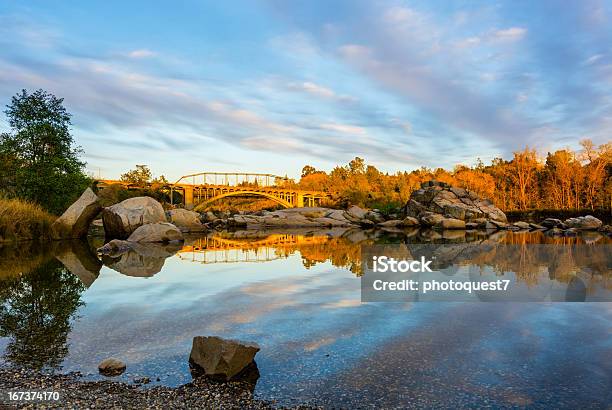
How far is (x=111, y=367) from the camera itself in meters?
5.10

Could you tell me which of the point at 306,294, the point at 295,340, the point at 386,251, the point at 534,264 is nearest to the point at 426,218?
the point at 386,251

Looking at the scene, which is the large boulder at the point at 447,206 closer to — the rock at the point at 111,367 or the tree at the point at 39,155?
the tree at the point at 39,155

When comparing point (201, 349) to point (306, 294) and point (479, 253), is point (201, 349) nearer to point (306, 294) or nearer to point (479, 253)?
point (306, 294)

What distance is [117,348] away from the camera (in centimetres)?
600

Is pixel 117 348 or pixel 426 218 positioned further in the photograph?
pixel 426 218

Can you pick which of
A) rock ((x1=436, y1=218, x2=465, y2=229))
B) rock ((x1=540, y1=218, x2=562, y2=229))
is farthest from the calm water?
rock ((x1=436, y1=218, x2=465, y2=229))

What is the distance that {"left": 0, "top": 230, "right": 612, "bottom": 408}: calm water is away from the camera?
15.0ft

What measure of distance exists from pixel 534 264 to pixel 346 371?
11627mm

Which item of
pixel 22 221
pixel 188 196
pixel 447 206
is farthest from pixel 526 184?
pixel 22 221

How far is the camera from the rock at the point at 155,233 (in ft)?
81.0

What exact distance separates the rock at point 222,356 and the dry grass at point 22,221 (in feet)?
65.3

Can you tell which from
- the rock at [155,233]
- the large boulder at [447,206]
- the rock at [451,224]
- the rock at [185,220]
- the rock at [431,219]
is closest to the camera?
the rock at [155,233]

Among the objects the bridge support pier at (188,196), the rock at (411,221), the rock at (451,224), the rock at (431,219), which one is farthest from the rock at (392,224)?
the bridge support pier at (188,196)

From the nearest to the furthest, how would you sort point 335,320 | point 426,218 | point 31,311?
point 335,320 < point 31,311 < point 426,218
